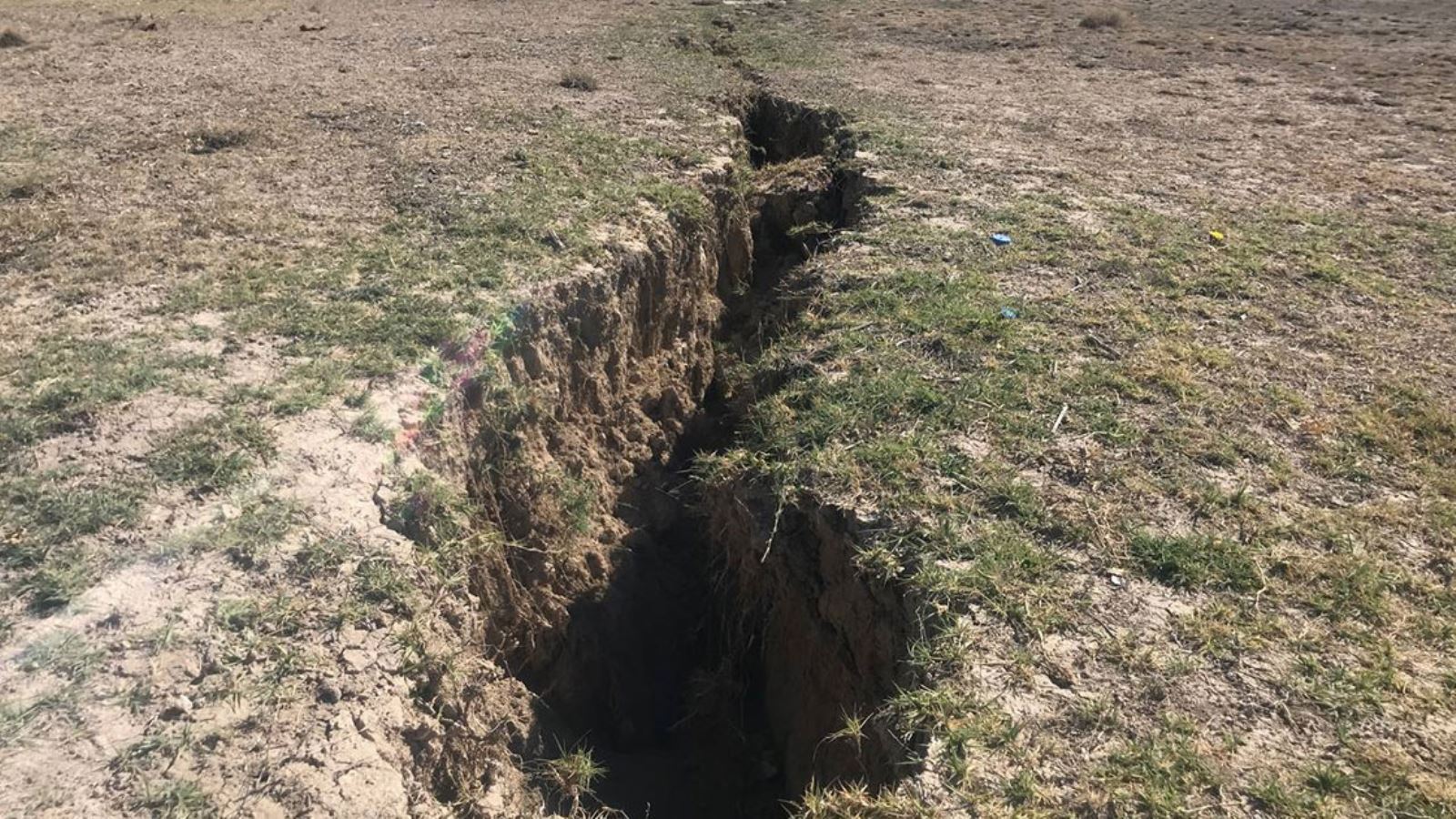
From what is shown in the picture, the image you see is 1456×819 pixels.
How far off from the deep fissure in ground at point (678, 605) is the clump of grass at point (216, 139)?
4.01 meters

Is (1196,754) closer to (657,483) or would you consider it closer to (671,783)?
(671,783)

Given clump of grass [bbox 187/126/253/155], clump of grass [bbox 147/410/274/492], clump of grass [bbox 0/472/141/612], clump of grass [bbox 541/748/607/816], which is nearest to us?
clump of grass [bbox 0/472/141/612]

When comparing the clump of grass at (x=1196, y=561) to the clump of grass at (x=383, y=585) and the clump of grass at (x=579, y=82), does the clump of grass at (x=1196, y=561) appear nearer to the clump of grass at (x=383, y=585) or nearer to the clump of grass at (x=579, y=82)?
the clump of grass at (x=383, y=585)

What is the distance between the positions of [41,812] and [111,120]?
7.42 m

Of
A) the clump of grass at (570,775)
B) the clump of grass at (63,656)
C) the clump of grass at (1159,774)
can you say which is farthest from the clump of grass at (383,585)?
the clump of grass at (1159,774)

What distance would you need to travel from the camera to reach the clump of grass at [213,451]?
3.61 metres

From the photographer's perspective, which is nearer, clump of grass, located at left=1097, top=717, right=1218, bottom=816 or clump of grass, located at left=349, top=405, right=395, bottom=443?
clump of grass, located at left=1097, top=717, right=1218, bottom=816

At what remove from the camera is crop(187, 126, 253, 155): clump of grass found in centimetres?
724

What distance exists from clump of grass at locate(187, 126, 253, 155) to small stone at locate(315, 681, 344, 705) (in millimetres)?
5924

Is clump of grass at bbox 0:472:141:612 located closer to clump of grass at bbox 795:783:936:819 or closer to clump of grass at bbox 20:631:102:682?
clump of grass at bbox 20:631:102:682

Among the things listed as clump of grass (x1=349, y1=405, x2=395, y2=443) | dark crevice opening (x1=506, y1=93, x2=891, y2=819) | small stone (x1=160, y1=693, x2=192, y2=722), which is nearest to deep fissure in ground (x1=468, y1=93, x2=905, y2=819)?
dark crevice opening (x1=506, y1=93, x2=891, y2=819)

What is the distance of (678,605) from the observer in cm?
541

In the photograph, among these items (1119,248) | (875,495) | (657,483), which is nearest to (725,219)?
(657,483)

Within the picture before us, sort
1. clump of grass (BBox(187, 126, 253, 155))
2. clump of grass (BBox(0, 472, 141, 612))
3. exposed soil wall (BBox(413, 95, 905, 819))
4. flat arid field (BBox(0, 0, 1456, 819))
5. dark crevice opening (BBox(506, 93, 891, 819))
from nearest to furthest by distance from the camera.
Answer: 1. flat arid field (BBox(0, 0, 1456, 819))
2. clump of grass (BBox(0, 472, 141, 612))
3. exposed soil wall (BBox(413, 95, 905, 819))
4. dark crevice opening (BBox(506, 93, 891, 819))
5. clump of grass (BBox(187, 126, 253, 155))
